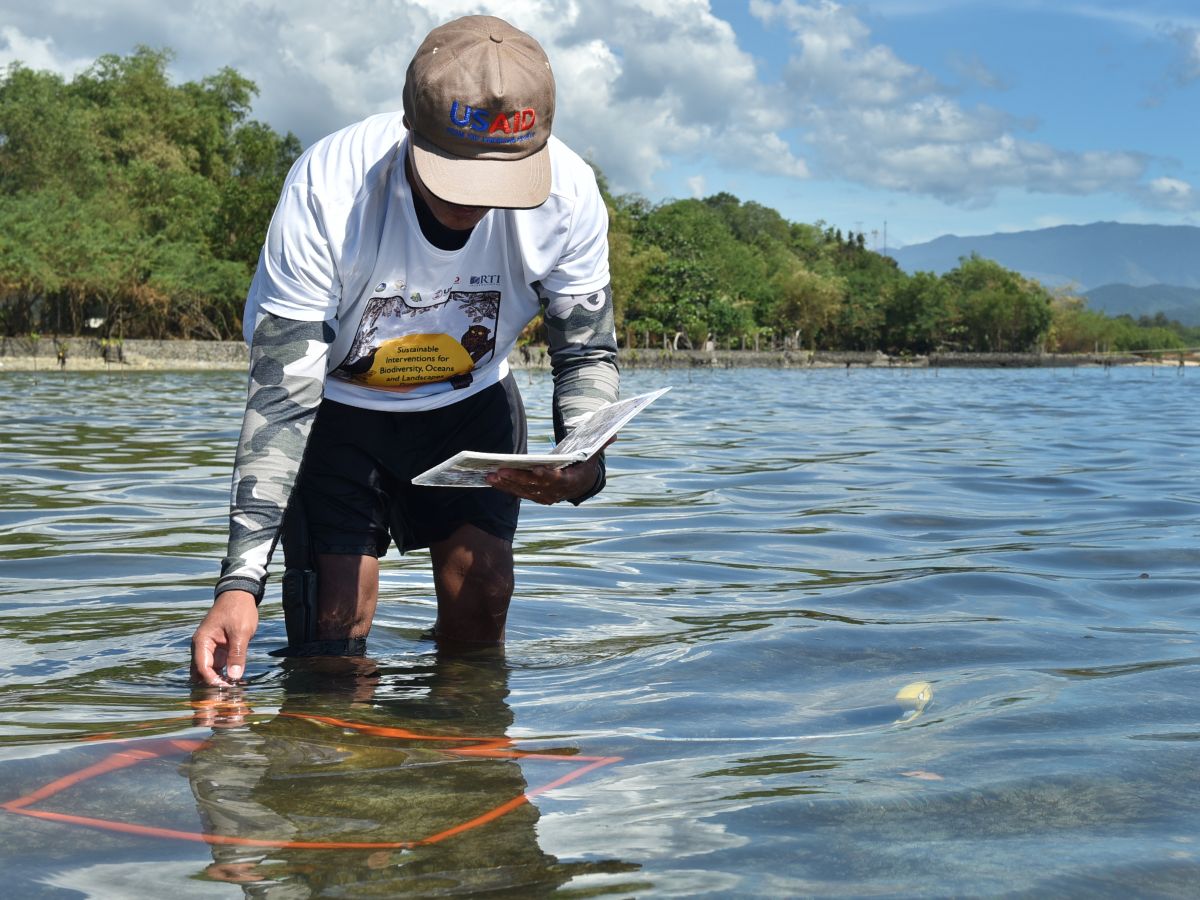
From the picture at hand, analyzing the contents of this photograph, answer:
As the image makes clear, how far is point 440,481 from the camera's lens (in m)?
2.81

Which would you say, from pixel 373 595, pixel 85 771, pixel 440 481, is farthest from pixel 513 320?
pixel 85 771

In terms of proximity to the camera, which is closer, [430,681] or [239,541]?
[239,541]

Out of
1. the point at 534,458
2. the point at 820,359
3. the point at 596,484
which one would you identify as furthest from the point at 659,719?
the point at 820,359

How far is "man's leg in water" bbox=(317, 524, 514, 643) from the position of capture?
348cm

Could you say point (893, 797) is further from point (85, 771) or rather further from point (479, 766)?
point (85, 771)

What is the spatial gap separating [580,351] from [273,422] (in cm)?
98

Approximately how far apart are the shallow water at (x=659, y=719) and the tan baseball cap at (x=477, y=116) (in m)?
1.34

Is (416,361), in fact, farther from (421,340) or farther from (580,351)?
(580,351)

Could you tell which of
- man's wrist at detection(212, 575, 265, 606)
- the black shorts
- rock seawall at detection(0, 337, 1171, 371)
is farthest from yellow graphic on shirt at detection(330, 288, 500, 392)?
rock seawall at detection(0, 337, 1171, 371)

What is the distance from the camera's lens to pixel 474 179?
2684mm

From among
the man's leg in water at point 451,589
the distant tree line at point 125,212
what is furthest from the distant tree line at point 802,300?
the man's leg in water at point 451,589

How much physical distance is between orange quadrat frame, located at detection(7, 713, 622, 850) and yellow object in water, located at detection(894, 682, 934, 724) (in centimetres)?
88

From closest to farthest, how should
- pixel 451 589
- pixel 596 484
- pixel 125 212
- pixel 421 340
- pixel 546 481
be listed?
pixel 546 481, pixel 596 484, pixel 421 340, pixel 451 589, pixel 125 212

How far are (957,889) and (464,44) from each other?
2105 millimetres
